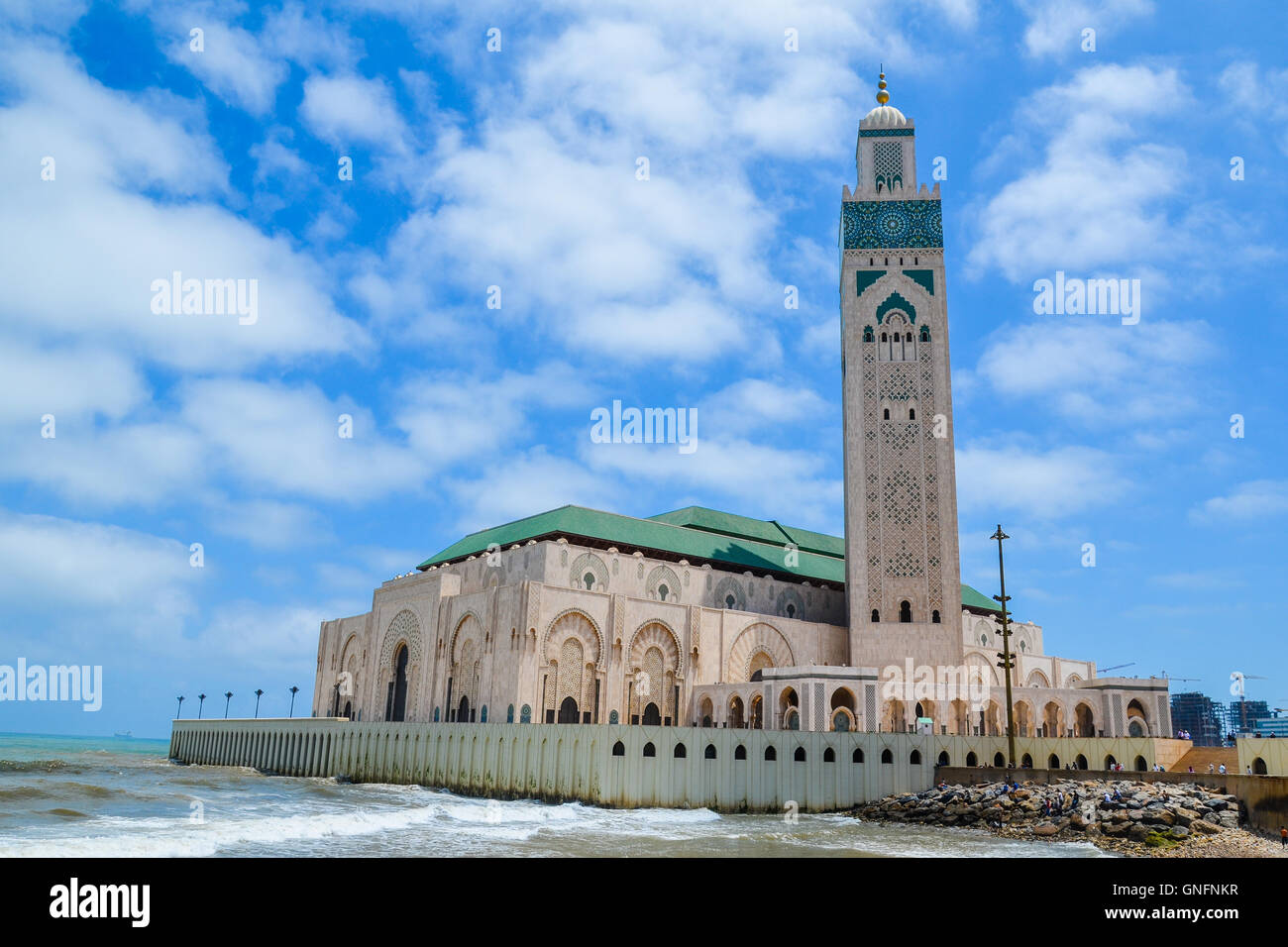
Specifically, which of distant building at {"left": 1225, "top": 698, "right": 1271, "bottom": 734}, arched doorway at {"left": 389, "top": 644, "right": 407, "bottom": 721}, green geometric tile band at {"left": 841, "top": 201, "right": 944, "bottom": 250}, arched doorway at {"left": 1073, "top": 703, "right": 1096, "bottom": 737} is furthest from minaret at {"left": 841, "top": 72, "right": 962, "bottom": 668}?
distant building at {"left": 1225, "top": 698, "right": 1271, "bottom": 734}

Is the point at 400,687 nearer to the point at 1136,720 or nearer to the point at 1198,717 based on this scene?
the point at 1136,720

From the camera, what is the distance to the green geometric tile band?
55.3m

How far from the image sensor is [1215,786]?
92.2ft

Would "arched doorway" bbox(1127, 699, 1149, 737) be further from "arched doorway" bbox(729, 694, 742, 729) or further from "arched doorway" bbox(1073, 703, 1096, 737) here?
"arched doorway" bbox(729, 694, 742, 729)

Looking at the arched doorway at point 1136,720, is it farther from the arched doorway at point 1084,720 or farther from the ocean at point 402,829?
the ocean at point 402,829

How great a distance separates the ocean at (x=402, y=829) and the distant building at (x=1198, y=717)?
6154 inches

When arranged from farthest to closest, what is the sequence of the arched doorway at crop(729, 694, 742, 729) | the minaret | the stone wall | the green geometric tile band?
the green geometric tile band → the minaret → the arched doorway at crop(729, 694, 742, 729) → the stone wall

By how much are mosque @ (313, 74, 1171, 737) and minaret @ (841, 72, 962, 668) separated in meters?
0.09

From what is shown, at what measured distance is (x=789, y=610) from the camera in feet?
191

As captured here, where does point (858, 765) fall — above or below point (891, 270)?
below

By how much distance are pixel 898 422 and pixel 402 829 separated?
35.6 m
